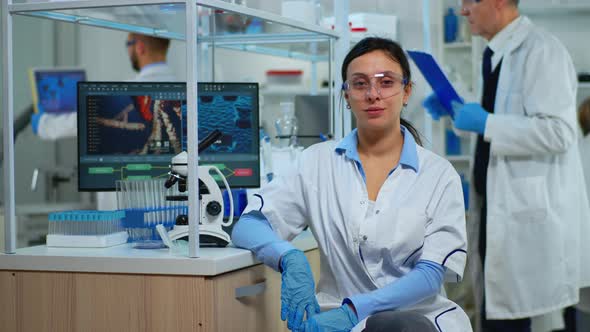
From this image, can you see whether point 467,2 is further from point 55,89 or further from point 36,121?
point 55,89

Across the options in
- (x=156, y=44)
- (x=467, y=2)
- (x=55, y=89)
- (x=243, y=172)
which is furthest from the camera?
(x=55, y=89)

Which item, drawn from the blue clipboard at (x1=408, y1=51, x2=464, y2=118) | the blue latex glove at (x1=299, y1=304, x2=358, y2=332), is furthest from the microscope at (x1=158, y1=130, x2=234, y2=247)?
the blue clipboard at (x1=408, y1=51, x2=464, y2=118)

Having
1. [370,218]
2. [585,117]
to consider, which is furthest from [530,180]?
[370,218]

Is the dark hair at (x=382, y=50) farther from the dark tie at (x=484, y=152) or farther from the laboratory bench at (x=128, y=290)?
the dark tie at (x=484, y=152)

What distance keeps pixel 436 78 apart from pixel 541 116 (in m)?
0.43

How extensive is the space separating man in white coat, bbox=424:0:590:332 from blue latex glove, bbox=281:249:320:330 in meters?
1.56

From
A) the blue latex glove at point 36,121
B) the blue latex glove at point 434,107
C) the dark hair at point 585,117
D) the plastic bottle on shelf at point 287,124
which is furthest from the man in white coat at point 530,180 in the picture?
the blue latex glove at point 36,121

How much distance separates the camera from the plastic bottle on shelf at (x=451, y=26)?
5020 mm

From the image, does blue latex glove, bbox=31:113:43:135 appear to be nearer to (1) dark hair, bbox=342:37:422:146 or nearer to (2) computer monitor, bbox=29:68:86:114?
(2) computer monitor, bbox=29:68:86:114

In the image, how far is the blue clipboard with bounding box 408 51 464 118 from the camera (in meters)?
3.10

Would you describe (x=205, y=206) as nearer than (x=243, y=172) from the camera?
Yes

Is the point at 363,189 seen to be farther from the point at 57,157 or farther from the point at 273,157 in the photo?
the point at 57,157

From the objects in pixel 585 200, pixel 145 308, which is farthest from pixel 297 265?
pixel 585 200

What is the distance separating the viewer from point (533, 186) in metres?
3.31
